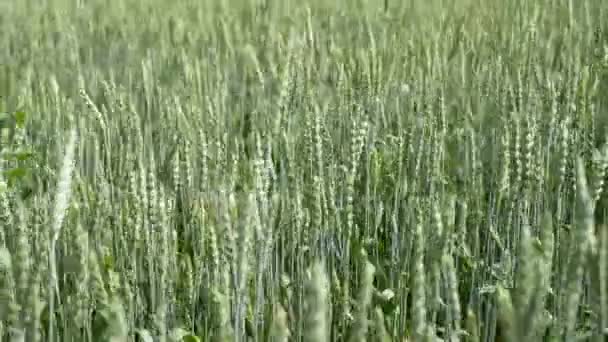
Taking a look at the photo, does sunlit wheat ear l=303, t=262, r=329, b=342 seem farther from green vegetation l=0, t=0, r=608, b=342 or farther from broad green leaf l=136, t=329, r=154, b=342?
broad green leaf l=136, t=329, r=154, b=342

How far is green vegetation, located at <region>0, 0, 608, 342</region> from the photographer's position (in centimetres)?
74

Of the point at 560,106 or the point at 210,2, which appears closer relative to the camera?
the point at 560,106

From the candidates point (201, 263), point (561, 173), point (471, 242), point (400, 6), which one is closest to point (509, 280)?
point (561, 173)

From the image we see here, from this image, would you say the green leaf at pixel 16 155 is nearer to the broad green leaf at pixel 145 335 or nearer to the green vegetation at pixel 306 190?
the green vegetation at pixel 306 190

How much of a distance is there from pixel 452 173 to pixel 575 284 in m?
1.25

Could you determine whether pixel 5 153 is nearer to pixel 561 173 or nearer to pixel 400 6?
pixel 561 173

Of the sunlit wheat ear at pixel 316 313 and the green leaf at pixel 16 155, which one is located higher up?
the green leaf at pixel 16 155

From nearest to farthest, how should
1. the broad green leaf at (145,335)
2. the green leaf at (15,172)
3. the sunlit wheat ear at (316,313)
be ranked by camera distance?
1. the sunlit wheat ear at (316,313)
2. the broad green leaf at (145,335)
3. the green leaf at (15,172)

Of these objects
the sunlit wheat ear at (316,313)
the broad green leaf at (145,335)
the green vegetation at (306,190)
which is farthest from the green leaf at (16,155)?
the sunlit wheat ear at (316,313)

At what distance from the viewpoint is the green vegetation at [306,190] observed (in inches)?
29.3

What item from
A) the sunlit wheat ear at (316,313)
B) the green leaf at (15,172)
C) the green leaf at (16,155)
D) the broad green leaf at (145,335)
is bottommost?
the broad green leaf at (145,335)

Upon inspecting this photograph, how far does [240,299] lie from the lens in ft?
2.57

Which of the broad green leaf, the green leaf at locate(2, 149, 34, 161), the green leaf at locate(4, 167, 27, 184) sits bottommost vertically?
the broad green leaf

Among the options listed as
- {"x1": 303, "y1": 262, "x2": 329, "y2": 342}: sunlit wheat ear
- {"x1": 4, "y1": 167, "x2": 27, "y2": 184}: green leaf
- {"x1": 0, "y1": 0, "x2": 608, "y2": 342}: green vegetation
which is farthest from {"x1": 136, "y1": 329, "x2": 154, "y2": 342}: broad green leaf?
{"x1": 303, "y1": 262, "x2": 329, "y2": 342}: sunlit wheat ear
